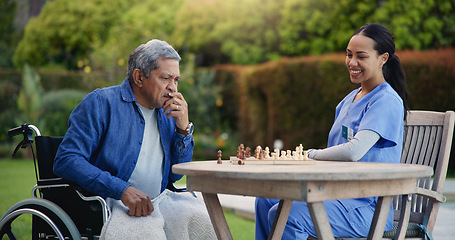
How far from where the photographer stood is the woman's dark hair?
3.12 m

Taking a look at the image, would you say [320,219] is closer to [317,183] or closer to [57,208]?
[317,183]

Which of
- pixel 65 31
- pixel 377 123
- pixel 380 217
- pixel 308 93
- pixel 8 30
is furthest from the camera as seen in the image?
pixel 8 30

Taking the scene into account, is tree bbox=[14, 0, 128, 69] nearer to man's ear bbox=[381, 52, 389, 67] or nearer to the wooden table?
man's ear bbox=[381, 52, 389, 67]

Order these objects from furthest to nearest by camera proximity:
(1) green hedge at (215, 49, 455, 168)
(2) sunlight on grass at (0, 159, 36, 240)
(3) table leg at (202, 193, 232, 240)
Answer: (1) green hedge at (215, 49, 455, 168) → (2) sunlight on grass at (0, 159, 36, 240) → (3) table leg at (202, 193, 232, 240)

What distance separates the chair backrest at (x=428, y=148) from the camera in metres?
3.10

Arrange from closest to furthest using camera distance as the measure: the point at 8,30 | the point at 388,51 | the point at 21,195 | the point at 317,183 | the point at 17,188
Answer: the point at 317,183 → the point at 388,51 → the point at 21,195 → the point at 17,188 → the point at 8,30

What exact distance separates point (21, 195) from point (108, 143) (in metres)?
5.38

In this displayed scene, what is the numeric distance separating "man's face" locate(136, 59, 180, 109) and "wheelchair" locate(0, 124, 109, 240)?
0.58m

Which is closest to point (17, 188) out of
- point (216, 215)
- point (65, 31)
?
point (216, 215)

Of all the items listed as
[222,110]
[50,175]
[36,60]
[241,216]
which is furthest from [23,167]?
[36,60]

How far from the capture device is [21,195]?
779cm

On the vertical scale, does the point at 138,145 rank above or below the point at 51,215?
above

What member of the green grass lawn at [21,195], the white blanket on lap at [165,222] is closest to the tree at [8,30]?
the green grass lawn at [21,195]

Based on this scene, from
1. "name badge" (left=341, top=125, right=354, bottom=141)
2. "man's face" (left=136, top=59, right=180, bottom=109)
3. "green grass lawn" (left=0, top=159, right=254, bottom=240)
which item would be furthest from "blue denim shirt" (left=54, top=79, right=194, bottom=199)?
"green grass lawn" (left=0, top=159, right=254, bottom=240)
